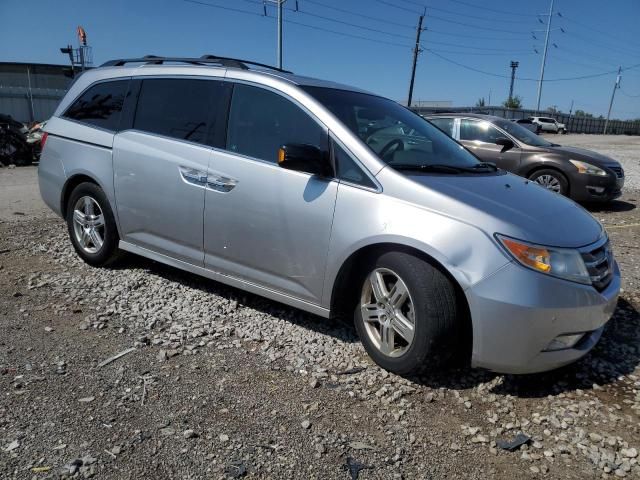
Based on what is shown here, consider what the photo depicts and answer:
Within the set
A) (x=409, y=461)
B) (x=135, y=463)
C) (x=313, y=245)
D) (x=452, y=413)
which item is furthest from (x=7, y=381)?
(x=452, y=413)

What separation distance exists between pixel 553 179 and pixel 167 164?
24.0 ft

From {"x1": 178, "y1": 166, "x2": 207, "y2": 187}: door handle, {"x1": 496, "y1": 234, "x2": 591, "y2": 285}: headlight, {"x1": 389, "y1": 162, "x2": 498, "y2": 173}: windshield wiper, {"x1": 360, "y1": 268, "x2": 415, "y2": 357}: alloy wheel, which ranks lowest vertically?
{"x1": 360, "y1": 268, "x2": 415, "y2": 357}: alloy wheel

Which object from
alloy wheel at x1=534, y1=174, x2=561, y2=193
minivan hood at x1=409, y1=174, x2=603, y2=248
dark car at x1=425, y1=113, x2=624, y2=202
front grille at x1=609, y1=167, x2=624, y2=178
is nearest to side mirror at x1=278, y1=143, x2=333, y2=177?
minivan hood at x1=409, y1=174, x2=603, y2=248

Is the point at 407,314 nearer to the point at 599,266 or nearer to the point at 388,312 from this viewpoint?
the point at 388,312

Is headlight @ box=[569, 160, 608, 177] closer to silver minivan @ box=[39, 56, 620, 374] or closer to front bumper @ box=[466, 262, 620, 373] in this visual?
silver minivan @ box=[39, 56, 620, 374]

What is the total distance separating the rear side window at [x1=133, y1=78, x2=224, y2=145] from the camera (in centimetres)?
388

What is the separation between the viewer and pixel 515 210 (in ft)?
9.72

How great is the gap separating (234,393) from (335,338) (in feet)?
3.13

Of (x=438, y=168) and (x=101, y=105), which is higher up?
(x=101, y=105)

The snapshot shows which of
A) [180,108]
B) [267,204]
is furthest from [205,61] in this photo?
[267,204]

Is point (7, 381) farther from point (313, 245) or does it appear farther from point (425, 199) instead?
point (425, 199)

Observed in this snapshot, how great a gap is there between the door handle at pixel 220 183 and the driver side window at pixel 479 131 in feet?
22.8

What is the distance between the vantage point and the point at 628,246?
20.5ft

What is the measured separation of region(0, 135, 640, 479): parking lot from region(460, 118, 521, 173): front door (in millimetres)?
5411
